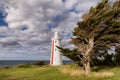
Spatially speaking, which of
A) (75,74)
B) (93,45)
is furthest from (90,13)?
(75,74)

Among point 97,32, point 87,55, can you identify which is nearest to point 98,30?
point 97,32

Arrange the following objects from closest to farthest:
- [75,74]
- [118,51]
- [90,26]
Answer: [75,74]
[90,26]
[118,51]

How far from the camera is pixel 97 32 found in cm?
2505

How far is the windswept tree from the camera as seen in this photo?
2444 centimetres

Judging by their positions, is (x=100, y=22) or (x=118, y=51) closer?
(x=100, y=22)

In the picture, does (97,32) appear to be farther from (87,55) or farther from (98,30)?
(87,55)

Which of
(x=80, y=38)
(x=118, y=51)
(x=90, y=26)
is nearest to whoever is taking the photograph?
(x=90, y=26)

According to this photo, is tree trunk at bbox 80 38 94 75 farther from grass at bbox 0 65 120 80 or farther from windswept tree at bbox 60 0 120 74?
grass at bbox 0 65 120 80

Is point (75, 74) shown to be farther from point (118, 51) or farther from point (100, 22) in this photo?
point (118, 51)

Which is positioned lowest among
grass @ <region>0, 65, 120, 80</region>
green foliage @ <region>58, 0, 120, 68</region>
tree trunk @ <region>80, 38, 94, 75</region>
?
grass @ <region>0, 65, 120, 80</region>

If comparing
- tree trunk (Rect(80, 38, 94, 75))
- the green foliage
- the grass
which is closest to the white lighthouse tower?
the green foliage

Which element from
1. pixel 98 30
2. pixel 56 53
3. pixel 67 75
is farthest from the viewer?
pixel 56 53

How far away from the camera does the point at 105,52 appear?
28594 mm

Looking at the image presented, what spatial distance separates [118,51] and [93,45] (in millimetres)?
5833
